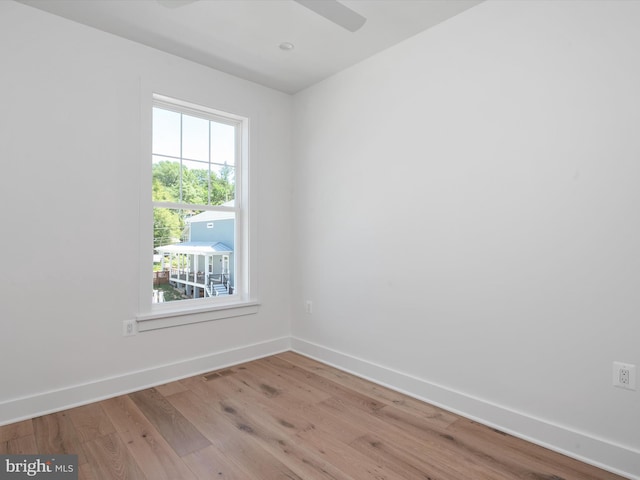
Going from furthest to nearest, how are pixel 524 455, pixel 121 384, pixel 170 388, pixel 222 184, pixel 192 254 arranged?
pixel 222 184
pixel 192 254
pixel 170 388
pixel 121 384
pixel 524 455

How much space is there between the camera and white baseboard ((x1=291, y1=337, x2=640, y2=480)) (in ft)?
5.77

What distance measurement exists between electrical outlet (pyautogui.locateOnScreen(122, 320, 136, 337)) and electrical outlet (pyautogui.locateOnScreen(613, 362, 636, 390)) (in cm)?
297

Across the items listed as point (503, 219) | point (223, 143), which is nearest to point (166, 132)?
point (223, 143)

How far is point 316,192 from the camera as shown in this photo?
3.42 meters

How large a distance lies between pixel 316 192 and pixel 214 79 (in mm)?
1311

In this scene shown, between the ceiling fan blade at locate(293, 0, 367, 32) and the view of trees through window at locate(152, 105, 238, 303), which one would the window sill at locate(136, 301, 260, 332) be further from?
the ceiling fan blade at locate(293, 0, 367, 32)

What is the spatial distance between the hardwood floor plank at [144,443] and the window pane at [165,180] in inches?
60.0

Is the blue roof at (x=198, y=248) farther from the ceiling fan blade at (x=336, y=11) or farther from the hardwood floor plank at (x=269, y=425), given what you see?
the ceiling fan blade at (x=336, y=11)

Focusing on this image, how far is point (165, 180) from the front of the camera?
9.77 feet

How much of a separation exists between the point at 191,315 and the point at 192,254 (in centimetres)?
52

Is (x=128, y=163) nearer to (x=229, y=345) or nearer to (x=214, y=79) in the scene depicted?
(x=214, y=79)

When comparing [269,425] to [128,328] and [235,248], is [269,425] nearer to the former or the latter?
[128,328]

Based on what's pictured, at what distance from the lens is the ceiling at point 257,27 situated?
2252 mm

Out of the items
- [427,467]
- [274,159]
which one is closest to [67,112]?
[274,159]
